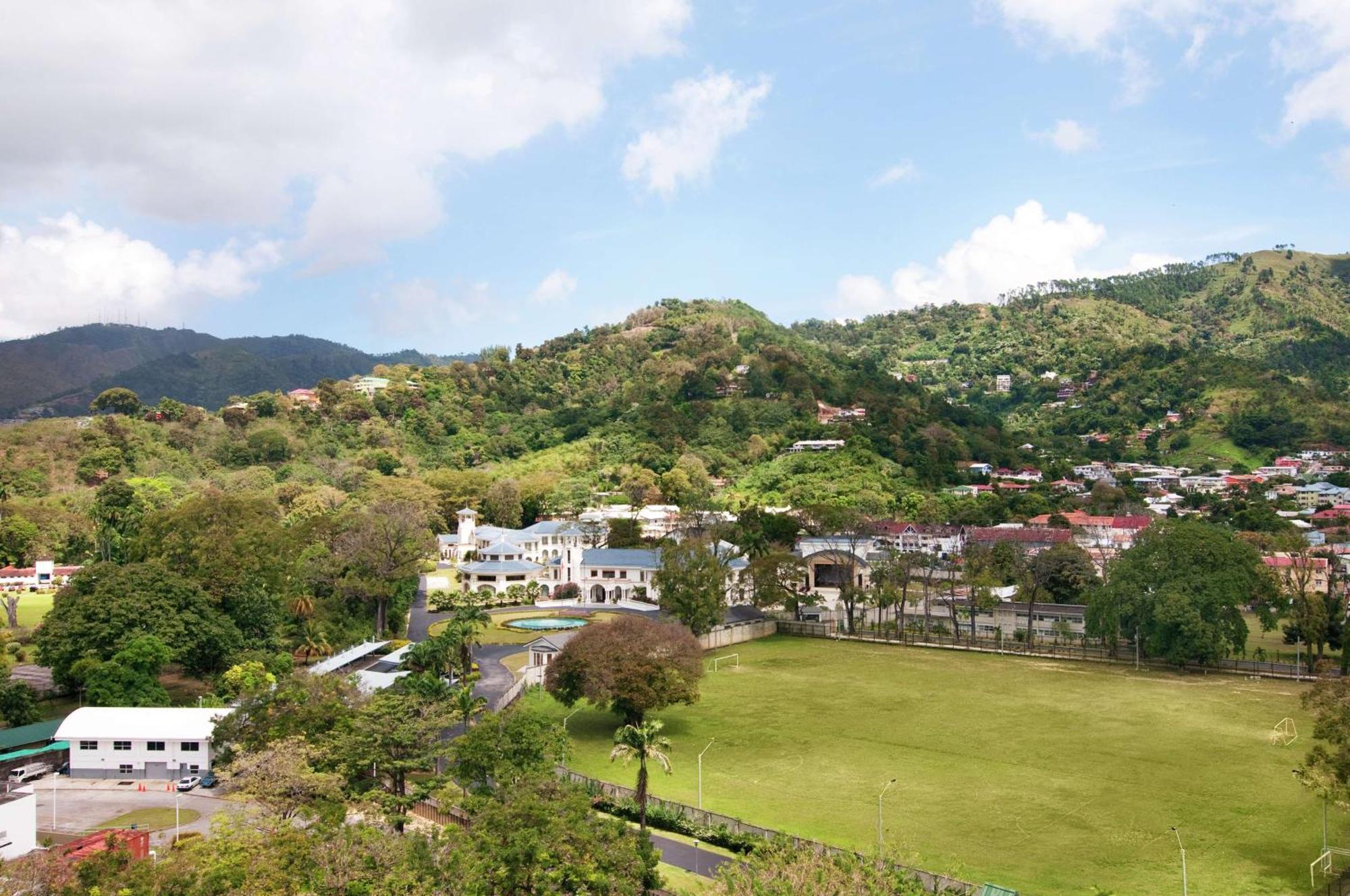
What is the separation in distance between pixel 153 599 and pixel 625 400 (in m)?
84.1

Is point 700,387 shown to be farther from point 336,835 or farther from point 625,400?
point 336,835

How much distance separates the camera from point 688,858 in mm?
21016

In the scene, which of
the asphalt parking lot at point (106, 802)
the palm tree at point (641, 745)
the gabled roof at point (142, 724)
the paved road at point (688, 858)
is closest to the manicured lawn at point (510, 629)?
the gabled roof at point (142, 724)

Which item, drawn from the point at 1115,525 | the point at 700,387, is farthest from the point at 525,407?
the point at 1115,525

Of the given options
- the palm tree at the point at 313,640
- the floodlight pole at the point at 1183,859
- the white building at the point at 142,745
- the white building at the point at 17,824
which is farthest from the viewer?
the palm tree at the point at 313,640

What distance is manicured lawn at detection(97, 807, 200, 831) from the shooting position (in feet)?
74.6

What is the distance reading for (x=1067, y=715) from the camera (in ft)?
107

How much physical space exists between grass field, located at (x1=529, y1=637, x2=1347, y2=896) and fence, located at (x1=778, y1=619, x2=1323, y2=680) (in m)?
1.28

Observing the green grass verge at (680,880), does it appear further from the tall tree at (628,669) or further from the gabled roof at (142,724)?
the gabled roof at (142,724)

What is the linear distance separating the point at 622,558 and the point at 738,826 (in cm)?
3873

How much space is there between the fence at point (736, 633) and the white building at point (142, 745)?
23.3 m

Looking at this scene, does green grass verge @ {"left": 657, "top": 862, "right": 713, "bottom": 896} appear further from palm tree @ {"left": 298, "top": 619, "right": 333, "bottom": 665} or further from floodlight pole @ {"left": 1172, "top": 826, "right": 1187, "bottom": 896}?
palm tree @ {"left": 298, "top": 619, "right": 333, "bottom": 665}

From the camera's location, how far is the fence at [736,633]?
46.0 m

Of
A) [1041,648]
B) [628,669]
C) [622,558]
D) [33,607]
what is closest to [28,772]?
[628,669]
